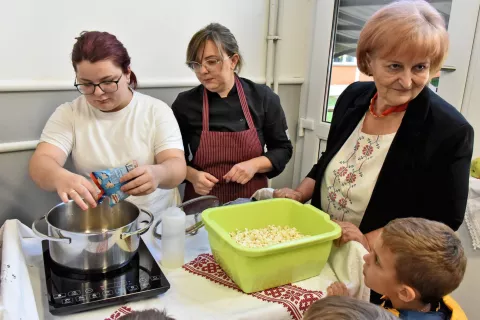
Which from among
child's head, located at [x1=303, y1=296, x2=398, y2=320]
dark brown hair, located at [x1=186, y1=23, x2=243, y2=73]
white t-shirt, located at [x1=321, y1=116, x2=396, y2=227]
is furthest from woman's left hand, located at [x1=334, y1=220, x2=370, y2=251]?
dark brown hair, located at [x1=186, y1=23, x2=243, y2=73]

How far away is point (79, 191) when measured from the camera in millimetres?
1035

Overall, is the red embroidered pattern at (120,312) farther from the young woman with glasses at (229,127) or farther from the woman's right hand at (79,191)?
the young woman with glasses at (229,127)

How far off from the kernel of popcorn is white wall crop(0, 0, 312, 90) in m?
1.03

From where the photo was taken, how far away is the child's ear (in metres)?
0.92

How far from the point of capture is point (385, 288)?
97 cm

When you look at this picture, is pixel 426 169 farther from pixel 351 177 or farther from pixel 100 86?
pixel 100 86

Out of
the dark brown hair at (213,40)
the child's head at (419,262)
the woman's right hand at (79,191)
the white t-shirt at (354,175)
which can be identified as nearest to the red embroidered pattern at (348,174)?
the white t-shirt at (354,175)

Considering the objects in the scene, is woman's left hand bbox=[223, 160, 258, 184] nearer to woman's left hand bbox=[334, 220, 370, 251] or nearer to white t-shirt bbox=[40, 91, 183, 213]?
white t-shirt bbox=[40, 91, 183, 213]

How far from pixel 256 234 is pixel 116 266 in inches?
14.9

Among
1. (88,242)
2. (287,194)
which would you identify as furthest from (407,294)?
(88,242)

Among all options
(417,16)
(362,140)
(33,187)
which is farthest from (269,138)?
(33,187)

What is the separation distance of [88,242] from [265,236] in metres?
0.46

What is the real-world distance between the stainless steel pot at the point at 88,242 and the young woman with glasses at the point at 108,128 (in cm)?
15

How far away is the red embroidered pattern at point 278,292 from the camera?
97 cm
